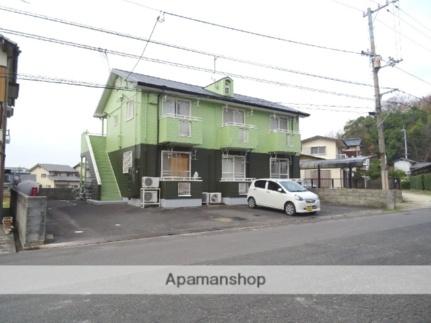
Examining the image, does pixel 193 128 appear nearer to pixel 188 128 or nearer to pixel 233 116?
pixel 188 128

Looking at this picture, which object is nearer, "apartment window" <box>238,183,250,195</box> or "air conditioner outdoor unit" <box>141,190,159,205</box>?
"air conditioner outdoor unit" <box>141,190,159,205</box>

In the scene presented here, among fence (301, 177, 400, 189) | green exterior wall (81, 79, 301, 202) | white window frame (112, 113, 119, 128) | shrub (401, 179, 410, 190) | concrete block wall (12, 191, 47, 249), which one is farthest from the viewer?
shrub (401, 179, 410, 190)

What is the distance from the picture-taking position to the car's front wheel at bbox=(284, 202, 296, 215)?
15.5 m

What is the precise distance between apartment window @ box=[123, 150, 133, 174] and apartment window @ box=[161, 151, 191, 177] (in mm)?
1913

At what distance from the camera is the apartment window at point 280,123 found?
23.4 meters

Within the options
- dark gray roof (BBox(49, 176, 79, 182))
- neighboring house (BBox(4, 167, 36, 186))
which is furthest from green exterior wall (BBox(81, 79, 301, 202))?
dark gray roof (BBox(49, 176, 79, 182))

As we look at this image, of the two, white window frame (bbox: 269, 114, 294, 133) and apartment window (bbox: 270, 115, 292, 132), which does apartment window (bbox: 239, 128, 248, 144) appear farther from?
apartment window (bbox: 270, 115, 292, 132)

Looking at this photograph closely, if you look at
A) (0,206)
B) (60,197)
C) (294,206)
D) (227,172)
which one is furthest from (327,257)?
(60,197)

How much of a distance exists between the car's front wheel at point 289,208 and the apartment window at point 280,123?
857 cm

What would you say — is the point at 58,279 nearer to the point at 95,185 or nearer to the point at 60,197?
the point at 95,185

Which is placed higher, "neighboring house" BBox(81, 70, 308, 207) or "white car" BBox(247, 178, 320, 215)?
"neighboring house" BBox(81, 70, 308, 207)

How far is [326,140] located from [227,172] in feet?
75.4

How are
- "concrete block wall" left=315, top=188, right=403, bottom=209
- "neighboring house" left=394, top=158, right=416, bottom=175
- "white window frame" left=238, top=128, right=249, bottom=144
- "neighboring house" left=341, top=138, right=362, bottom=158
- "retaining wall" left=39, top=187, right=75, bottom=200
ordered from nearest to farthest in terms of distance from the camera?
"concrete block wall" left=315, top=188, right=403, bottom=209, "white window frame" left=238, top=128, right=249, bottom=144, "retaining wall" left=39, top=187, right=75, bottom=200, "neighboring house" left=341, top=138, right=362, bottom=158, "neighboring house" left=394, top=158, right=416, bottom=175

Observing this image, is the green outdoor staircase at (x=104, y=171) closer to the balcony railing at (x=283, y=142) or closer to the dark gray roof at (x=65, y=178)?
the balcony railing at (x=283, y=142)
